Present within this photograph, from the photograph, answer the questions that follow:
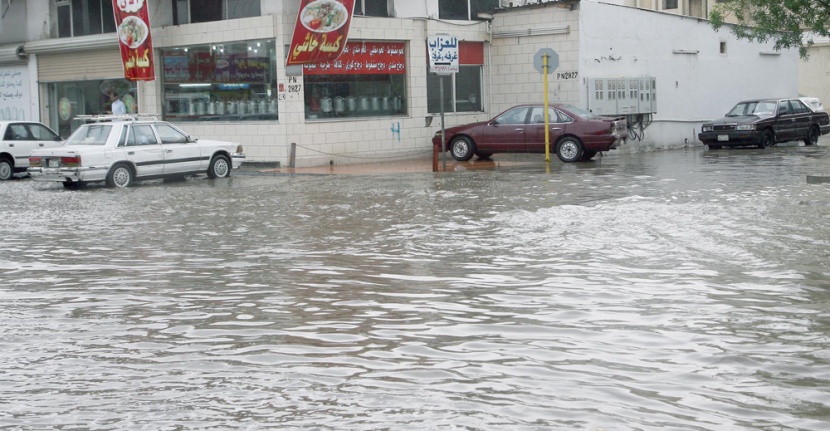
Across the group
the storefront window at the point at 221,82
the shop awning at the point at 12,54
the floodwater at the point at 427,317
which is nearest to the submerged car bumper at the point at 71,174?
the floodwater at the point at 427,317

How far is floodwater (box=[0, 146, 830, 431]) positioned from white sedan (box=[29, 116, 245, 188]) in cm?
523

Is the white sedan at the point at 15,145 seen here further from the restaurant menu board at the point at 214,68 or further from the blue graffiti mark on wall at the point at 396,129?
the blue graffiti mark on wall at the point at 396,129

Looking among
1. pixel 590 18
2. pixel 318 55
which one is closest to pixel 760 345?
pixel 318 55

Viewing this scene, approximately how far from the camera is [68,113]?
34.5 metres

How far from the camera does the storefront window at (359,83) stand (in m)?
27.6

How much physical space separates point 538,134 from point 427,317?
60.8ft

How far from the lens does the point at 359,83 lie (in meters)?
28.6

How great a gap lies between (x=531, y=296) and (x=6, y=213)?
1120 centimetres

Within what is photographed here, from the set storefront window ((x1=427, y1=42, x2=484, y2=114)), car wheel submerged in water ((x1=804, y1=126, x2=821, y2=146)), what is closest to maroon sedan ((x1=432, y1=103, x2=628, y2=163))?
storefront window ((x1=427, y1=42, x2=484, y2=114))

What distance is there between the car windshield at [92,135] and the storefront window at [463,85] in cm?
1057

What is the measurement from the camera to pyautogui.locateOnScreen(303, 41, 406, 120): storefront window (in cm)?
2764

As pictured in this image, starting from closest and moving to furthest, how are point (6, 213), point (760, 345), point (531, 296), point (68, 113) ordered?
1. point (760, 345)
2. point (531, 296)
3. point (6, 213)
4. point (68, 113)

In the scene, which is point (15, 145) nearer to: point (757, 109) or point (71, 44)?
point (71, 44)

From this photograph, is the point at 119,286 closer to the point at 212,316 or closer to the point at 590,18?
the point at 212,316
